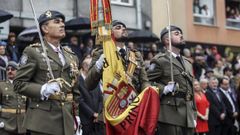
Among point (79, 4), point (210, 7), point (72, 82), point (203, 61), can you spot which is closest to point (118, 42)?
point (72, 82)

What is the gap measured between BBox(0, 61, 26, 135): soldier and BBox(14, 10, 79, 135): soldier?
141 inches

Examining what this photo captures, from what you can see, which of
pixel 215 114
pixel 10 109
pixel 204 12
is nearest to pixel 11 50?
pixel 10 109

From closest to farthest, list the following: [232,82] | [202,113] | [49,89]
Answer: [49,89], [202,113], [232,82]

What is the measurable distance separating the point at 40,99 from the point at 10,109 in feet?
13.0

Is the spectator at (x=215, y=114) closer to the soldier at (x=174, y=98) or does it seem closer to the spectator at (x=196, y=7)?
the soldier at (x=174, y=98)

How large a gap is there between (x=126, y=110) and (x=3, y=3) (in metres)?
11.3

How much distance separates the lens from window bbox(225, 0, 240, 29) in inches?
1118

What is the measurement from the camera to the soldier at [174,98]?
369 inches

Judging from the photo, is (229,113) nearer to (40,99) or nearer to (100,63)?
(100,63)

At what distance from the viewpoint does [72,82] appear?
7.58m

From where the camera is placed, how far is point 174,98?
941cm

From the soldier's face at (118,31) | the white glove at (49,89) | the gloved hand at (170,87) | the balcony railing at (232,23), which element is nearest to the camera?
the white glove at (49,89)

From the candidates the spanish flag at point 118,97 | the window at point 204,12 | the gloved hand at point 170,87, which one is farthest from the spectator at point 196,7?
the spanish flag at point 118,97

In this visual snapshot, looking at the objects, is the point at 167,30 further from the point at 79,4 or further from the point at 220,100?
the point at 79,4
